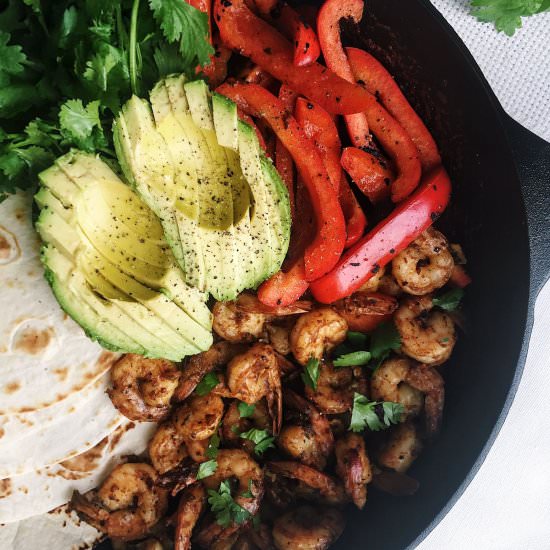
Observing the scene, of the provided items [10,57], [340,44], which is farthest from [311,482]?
[10,57]

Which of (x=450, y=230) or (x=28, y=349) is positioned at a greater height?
(x=450, y=230)

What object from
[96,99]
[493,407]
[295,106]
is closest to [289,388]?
[493,407]

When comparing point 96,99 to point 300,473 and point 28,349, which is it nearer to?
point 28,349

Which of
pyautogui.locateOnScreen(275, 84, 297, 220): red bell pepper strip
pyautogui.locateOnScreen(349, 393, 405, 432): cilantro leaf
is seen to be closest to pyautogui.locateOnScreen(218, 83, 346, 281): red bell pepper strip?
pyautogui.locateOnScreen(275, 84, 297, 220): red bell pepper strip

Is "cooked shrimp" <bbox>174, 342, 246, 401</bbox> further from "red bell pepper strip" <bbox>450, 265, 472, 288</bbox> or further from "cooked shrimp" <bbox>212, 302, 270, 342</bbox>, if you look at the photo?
"red bell pepper strip" <bbox>450, 265, 472, 288</bbox>

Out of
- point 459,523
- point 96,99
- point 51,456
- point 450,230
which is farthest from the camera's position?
point 459,523

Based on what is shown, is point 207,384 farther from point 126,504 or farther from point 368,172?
point 368,172

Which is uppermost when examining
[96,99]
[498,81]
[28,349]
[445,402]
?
[498,81]
